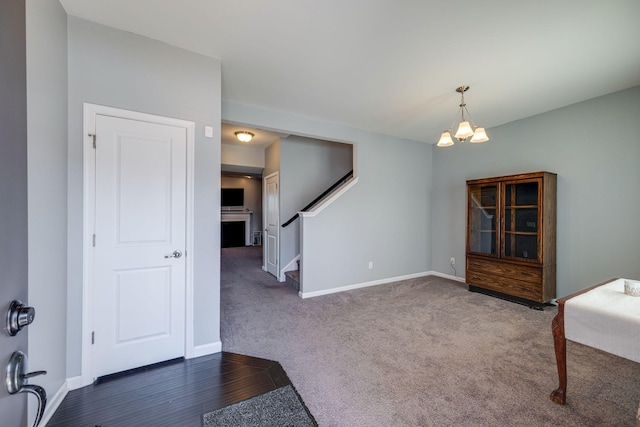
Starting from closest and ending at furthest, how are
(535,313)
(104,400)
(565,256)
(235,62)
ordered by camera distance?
(104,400) < (235,62) < (535,313) < (565,256)

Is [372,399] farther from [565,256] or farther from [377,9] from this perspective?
[565,256]

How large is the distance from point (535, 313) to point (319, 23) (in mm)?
3957

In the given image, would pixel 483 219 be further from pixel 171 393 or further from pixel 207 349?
pixel 171 393

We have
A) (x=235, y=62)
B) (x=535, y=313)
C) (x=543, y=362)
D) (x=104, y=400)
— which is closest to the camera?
(x=104, y=400)

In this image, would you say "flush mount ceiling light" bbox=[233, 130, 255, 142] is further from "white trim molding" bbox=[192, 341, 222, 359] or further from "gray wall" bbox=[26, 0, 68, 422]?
"white trim molding" bbox=[192, 341, 222, 359]

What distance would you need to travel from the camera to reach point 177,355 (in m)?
2.16

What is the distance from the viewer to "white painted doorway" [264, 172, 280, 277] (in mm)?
4861

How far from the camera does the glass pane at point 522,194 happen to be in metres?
3.37

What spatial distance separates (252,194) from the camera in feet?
33.2

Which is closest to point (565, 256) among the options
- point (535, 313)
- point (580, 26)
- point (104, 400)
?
point (535, 313)

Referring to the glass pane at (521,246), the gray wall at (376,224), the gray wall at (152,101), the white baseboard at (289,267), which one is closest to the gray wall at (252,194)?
the white baseboard at (289,267)

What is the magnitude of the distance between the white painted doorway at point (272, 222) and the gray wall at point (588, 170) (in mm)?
3705

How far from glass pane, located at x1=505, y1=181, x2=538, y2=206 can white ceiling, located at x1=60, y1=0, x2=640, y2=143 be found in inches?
41.5

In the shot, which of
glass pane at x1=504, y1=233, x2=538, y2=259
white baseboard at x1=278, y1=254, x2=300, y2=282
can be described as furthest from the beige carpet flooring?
white baseboard at x1=278, y1=254, x2=300, y2=282
